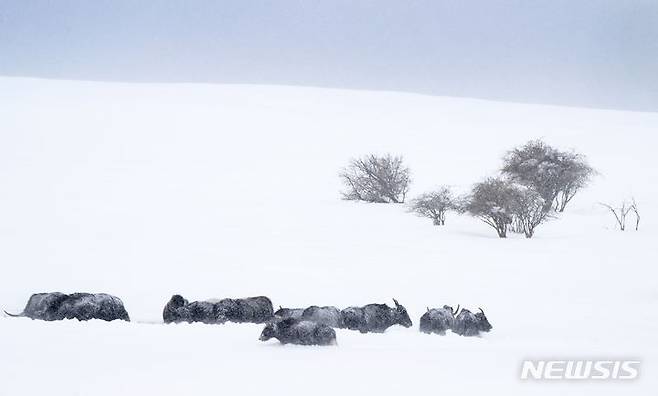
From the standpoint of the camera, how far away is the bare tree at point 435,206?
21.5m

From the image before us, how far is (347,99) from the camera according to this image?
6347 centimetres

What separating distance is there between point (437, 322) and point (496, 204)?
11329mm

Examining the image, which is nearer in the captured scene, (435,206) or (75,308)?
(75,308)

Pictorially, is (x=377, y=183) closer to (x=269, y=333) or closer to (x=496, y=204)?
(x=496, y=204)

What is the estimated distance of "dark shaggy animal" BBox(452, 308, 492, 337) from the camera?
9469 mm

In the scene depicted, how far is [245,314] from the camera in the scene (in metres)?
9.58

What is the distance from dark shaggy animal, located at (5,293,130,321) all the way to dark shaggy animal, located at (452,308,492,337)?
3.97m

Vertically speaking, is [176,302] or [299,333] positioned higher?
[176,302]

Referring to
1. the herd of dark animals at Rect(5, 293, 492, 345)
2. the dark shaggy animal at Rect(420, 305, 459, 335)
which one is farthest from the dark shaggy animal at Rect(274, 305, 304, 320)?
the dark shaggy animal at Rect(420, 305, 459, 335)

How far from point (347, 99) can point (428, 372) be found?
58.0 meters

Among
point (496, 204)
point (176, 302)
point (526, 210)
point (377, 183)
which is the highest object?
point (377, 183)

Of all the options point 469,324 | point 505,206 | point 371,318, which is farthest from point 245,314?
point 505,206

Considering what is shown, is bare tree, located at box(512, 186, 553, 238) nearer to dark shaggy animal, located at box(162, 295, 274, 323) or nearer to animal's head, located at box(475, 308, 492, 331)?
animal's head, located at box(475, 308, 492, 331)

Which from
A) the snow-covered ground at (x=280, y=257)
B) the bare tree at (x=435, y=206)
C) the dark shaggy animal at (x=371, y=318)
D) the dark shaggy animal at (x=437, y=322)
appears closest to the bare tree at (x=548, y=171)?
the snow-covered ground at (x=280, y=257)
